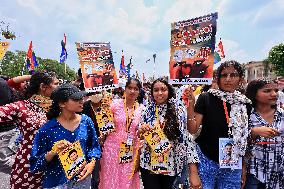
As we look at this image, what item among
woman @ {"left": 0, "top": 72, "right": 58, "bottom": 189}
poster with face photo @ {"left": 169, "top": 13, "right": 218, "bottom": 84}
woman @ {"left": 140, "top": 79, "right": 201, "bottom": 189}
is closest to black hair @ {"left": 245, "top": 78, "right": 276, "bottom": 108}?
poster with face photo @ {"left": 169, "top": 13, "right": 218, "bottom": 84}

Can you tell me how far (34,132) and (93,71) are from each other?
1.38 m

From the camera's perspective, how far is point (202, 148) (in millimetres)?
3211

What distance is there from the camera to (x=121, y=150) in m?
4.15

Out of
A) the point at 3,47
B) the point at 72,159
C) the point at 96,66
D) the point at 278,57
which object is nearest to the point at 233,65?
the point at 72,159

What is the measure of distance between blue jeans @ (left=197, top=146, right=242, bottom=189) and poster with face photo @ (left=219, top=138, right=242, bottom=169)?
0.30ft

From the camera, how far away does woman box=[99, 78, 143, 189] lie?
13.6 feet

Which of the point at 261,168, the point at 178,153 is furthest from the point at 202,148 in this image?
the point at 261,168

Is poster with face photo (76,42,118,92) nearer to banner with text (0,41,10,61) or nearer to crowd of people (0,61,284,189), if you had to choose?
crowd of people (0,61,284,189)

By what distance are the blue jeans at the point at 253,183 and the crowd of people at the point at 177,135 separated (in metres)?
0.01

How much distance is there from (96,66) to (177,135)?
4.99 feet

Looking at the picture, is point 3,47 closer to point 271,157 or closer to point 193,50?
point 193,50

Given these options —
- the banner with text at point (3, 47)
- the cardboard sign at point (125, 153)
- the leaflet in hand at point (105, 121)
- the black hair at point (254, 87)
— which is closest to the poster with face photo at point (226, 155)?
the black hair at point (254, 87)

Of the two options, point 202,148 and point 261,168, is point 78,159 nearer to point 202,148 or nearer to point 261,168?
point 202,148

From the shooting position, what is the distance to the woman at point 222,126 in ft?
9.97
